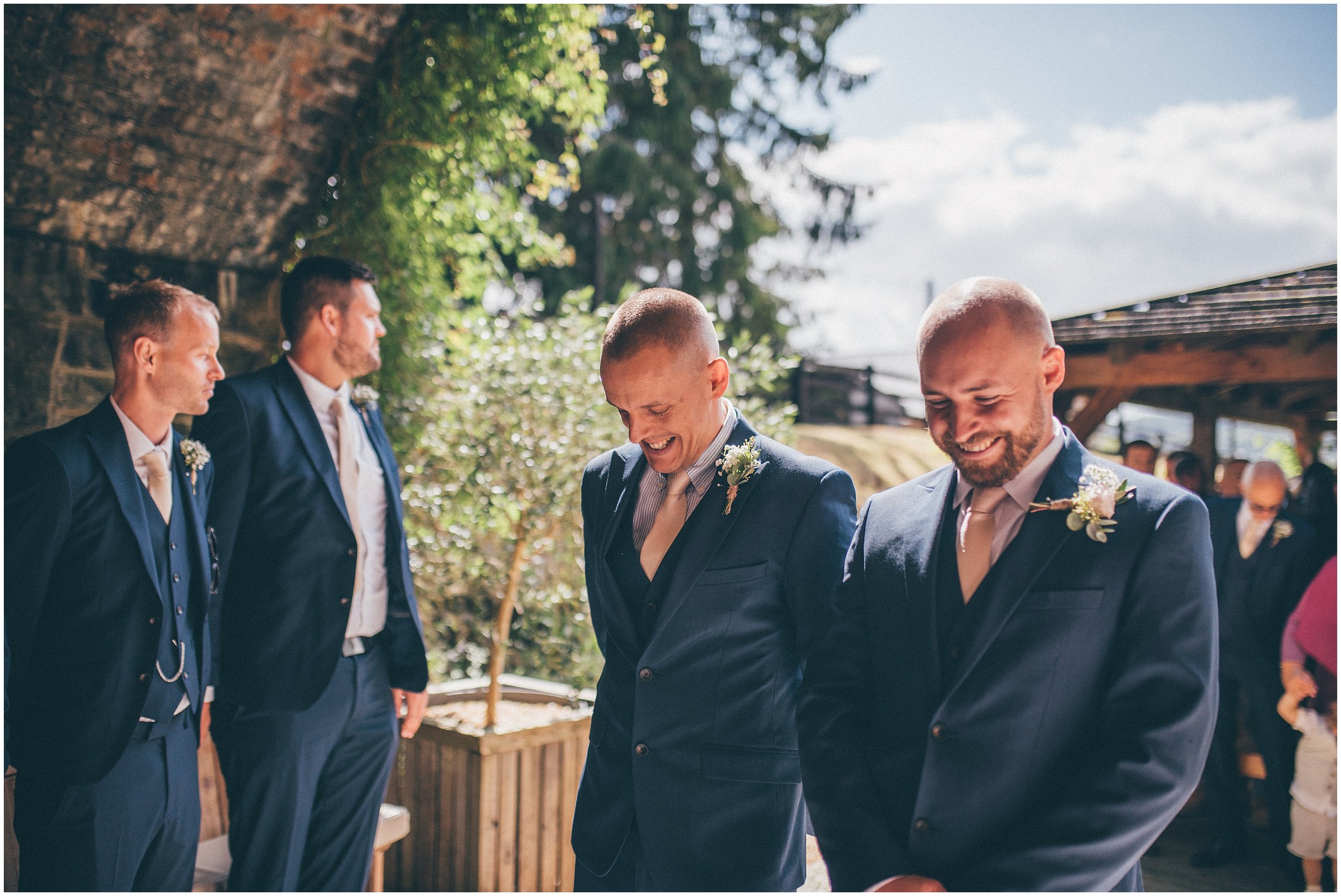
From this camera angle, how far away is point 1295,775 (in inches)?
205

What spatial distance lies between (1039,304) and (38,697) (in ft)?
8.86

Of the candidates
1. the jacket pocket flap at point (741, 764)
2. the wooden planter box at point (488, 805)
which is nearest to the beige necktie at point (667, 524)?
the jacket pocket flap at point (741, 764)

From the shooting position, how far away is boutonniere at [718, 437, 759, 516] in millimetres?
2211

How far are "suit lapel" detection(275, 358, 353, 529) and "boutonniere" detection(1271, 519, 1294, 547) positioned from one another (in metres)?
4.98

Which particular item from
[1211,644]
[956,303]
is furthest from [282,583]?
[1211,644]

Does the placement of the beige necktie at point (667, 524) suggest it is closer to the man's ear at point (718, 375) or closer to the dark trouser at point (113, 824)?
the man's ear at point (718, 375)

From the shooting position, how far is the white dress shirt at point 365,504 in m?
3.30

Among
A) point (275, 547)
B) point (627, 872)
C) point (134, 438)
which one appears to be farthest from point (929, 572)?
point (134, 438)

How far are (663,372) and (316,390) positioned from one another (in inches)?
69.7

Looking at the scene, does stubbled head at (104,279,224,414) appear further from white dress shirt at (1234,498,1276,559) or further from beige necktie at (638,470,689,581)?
white dress shirt at (1234,498,1276,559)

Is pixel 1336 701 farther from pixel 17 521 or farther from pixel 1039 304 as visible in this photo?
pixel 17 521

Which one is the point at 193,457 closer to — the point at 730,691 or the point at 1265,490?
the point at 730,691

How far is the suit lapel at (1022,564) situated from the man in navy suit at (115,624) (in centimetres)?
222

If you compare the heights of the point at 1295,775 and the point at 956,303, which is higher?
the point at 956,303
